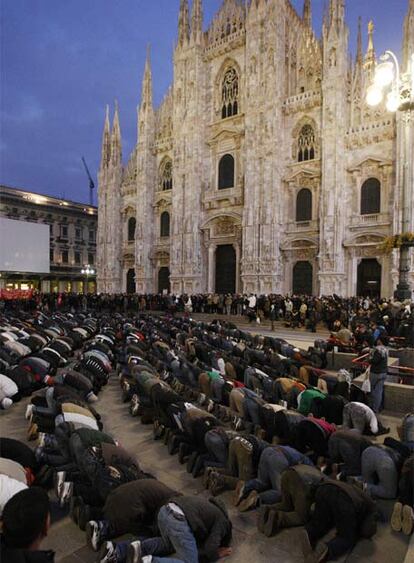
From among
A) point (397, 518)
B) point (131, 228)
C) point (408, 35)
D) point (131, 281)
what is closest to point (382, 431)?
point (397, 518)

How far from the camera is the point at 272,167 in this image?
1028 inches

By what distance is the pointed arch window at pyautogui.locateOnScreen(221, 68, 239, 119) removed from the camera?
2992 centimetres

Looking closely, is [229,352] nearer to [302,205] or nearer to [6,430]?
[6,430]

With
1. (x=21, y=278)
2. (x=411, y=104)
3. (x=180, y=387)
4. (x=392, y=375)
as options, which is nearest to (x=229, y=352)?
(x=180, y=387)

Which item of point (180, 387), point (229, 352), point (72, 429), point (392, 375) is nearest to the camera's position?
point (72, 429)

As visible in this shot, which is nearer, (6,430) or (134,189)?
(6,430)

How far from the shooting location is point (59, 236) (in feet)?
159

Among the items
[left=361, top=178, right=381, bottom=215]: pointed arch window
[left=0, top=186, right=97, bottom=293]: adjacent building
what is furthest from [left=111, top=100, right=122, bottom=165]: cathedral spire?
[left=361, top=178, right=381, bottom=215]: pointed arch window

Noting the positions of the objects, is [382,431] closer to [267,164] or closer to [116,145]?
[267,164]

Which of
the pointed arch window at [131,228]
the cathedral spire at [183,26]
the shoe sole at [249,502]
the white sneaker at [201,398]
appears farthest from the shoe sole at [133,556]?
the cathedral spire at [183,26]

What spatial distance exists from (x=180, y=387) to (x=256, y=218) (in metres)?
20.9

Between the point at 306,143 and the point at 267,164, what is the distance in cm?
325

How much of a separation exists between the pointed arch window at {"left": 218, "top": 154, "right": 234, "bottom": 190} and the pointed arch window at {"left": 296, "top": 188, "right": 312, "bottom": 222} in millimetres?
6178

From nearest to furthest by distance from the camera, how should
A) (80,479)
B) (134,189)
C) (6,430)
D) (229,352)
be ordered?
(80,479) → (6,430) → (229,352) → (134,189)
